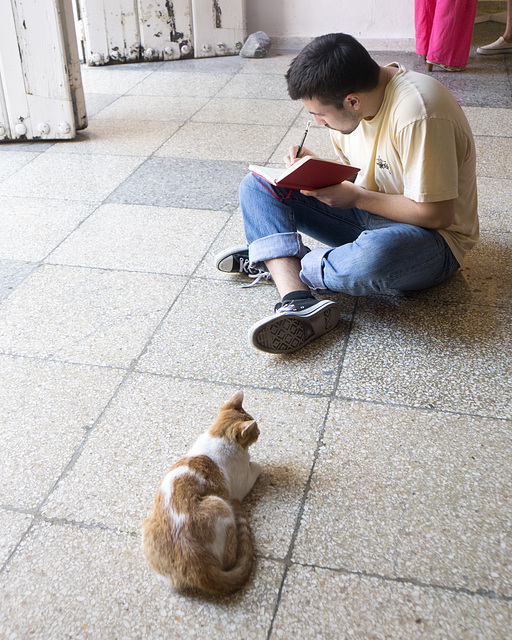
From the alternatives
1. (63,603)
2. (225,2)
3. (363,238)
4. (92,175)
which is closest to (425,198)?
(363,238)

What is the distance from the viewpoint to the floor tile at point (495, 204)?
304 centimetres

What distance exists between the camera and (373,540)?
1.57m

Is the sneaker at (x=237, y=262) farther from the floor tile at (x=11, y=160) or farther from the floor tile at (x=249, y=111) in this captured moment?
the floor tile at (x=249, y=111)

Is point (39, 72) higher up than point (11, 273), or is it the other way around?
point (39, 72)

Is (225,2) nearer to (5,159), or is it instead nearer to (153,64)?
(153,64)

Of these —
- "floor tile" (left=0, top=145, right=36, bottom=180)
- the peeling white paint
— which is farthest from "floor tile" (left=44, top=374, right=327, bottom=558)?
the peeling white paint

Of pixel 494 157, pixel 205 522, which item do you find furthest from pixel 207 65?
pixel 205 522

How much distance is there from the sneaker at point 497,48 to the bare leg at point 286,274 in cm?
449

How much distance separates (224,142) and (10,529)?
305 centimetres

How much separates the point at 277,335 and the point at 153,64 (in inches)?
177

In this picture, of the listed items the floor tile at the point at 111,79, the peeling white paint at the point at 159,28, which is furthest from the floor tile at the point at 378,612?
the peeling white paint at the point at 159,28

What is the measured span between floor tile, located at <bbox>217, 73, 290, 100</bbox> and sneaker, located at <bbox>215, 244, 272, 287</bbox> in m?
Result: 2.64

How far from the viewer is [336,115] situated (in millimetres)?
2156

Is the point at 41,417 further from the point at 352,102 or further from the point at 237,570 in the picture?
the point at 352,102
